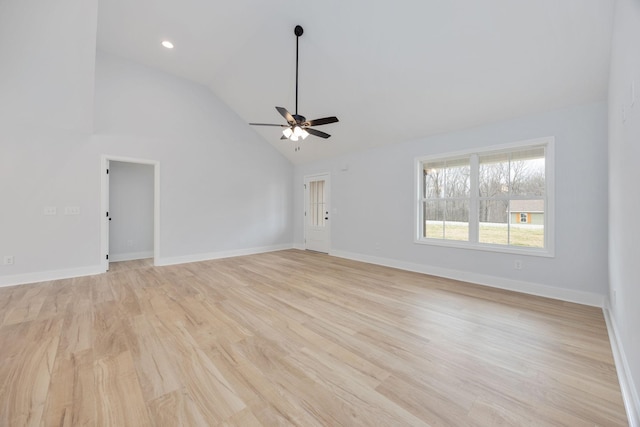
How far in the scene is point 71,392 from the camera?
5.11 ft

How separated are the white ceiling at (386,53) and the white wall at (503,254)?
0.84ft

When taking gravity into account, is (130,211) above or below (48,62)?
below

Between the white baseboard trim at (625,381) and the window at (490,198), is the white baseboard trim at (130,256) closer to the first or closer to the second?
the window at (490,198)

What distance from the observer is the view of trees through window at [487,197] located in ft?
11.6

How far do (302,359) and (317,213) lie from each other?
500cm

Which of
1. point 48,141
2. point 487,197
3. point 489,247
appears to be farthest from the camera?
point 48,141

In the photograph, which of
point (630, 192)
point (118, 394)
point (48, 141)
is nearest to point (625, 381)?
point (630, 192)

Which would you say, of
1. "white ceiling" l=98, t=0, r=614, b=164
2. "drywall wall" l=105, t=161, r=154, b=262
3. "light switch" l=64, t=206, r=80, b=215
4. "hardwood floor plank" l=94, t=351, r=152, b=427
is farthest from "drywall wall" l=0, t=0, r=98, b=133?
"hardwood floor plank" l=94, t=351, r=152, b=427

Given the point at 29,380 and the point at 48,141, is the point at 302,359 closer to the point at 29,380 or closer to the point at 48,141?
the point at 29,380

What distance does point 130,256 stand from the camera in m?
5.80

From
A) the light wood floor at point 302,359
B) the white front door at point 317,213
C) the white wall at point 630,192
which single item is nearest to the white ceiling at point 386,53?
the white wall at point 630,192

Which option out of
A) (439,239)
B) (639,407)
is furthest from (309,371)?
(439,239)

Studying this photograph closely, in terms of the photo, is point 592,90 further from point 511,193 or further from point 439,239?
point 439,239

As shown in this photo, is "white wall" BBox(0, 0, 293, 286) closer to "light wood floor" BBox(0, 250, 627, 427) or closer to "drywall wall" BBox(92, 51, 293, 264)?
"drywall wall" BBox(92, 51, 293, 264)
